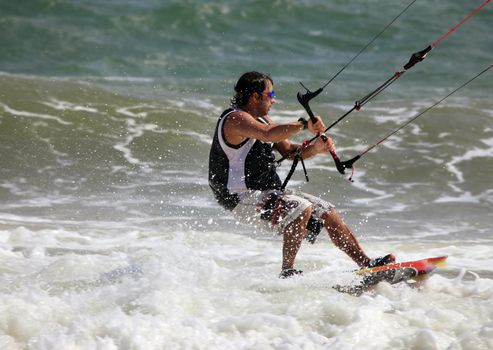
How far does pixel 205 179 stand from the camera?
1052 cm

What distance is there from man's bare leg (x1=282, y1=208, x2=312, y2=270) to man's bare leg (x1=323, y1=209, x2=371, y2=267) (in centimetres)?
18

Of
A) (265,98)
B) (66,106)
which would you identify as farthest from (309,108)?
(66,106)

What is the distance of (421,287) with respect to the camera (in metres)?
6.02

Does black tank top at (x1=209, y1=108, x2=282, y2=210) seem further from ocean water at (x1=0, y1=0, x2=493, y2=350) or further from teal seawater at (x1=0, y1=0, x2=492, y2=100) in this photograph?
teal seawater at (x1=0, y1=0, x2=492, y2=100)

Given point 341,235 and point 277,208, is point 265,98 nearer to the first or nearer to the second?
point 277,208

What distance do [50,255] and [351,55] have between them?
44.7 feet

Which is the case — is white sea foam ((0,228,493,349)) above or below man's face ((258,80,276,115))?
below

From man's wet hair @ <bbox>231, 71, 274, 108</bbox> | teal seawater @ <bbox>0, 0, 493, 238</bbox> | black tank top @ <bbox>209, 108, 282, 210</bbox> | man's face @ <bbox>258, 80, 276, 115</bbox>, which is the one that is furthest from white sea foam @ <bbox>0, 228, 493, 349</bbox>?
teal seawater @ <bbox>0, 0, 493, 238</bbox>

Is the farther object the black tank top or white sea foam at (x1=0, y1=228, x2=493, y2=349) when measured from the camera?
the black tank top

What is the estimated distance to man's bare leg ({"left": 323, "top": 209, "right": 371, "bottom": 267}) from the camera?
603 centimetres

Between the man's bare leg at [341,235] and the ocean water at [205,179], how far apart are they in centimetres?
20

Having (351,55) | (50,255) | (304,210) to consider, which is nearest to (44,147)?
(50,255)

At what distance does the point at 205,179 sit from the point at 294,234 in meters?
4.68

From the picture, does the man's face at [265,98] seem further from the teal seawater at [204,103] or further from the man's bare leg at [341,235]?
the teal seawater at [204,103]
